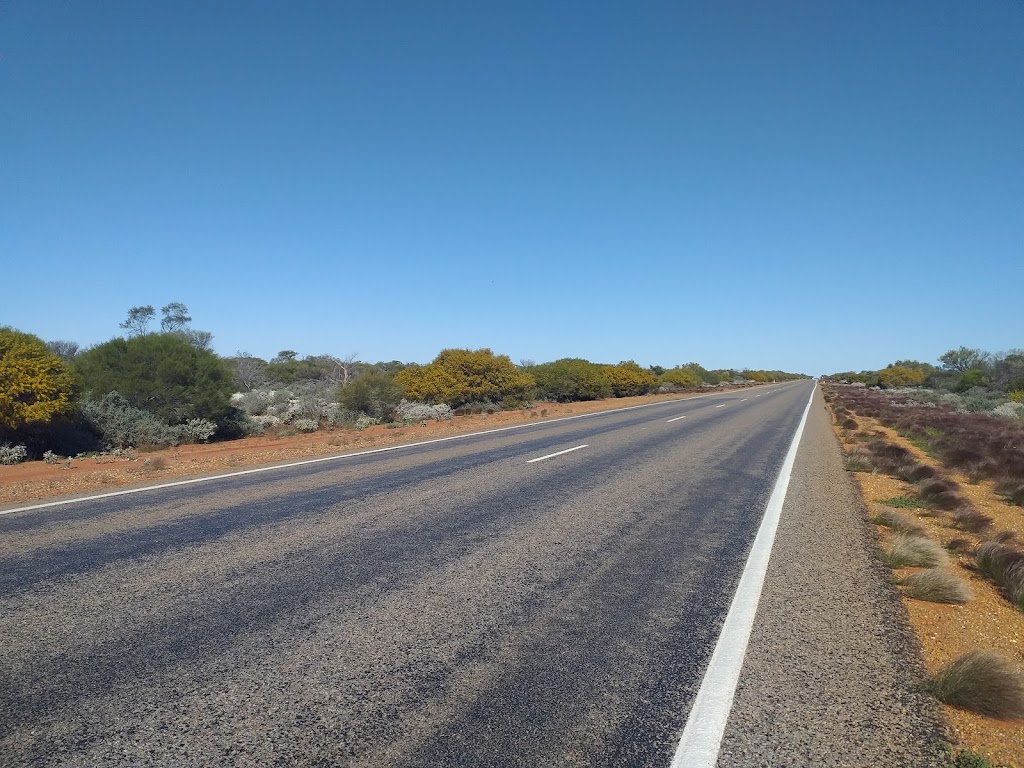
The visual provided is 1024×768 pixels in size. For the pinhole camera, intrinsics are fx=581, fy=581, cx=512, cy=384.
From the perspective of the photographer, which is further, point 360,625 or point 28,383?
point 28,383

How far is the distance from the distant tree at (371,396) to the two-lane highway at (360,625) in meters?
18.1

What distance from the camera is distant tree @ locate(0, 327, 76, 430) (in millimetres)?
14570

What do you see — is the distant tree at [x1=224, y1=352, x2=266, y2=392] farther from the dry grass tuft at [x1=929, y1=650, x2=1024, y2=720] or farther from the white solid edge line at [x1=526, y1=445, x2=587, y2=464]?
the dry grass tuft at [x1=929, y1=650, x2=1024, y2=720]

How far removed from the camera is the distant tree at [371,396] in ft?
87.2

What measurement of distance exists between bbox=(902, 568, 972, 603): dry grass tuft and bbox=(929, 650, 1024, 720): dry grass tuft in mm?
1627

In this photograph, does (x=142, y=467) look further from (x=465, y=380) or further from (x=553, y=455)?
(x=465, y=380)

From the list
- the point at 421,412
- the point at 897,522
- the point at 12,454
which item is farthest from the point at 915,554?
the point at 421,412

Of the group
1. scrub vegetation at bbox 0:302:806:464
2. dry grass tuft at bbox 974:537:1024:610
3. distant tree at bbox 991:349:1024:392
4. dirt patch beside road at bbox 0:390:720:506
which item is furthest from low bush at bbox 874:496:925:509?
distant tree at bbox 991:349:1024:392

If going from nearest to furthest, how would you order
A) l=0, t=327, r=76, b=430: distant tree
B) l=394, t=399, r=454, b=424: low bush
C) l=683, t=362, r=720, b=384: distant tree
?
l=0, t=327, r=76, b=430: distant tree, l=394, t=399, r=454, b=424: low bush, l=683, t=362, r=720, b=384: distant tree

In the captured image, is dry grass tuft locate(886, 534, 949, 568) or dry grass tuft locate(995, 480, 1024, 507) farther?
dry grass tuft locate(995, 480, 1024, 507)

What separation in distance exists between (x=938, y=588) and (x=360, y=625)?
4.88 metres

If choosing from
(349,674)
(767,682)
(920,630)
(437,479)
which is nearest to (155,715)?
(349,674)

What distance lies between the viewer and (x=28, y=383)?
14.8 meters

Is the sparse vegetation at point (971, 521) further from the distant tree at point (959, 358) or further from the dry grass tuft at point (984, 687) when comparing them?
the distant tree at point (959, 358)
